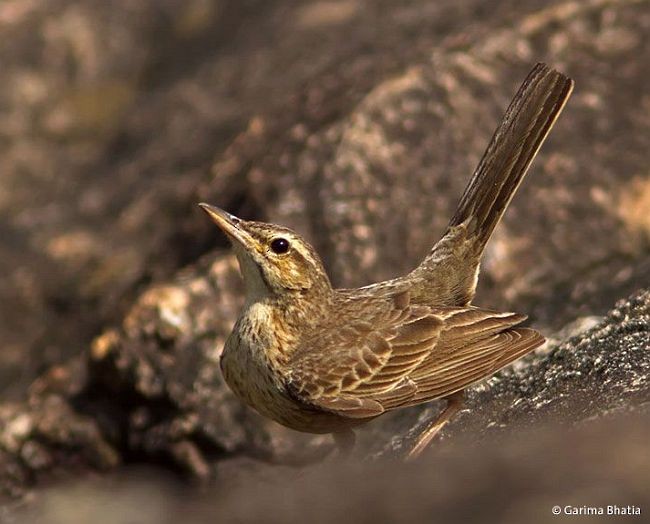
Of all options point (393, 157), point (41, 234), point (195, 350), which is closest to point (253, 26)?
point (41, 234)

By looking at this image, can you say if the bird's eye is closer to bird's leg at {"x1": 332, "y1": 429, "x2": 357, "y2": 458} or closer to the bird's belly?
the bird's belly

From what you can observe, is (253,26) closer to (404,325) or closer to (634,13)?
(634,13)

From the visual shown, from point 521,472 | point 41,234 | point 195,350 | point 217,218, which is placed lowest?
point 521,472

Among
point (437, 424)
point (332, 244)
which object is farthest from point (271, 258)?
point (332, 244)

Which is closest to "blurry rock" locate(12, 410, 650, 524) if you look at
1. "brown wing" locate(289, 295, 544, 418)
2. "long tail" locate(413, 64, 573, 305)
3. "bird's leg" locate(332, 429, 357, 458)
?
"brown wing" locate(289, 295, 544, 418)

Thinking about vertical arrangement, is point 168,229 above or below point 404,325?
above

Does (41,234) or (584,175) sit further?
(41,234)

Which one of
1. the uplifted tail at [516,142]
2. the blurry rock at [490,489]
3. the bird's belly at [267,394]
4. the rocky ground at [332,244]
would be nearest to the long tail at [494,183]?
the uplifted tail at [516,142]

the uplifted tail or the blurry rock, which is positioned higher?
the uplifted tail
